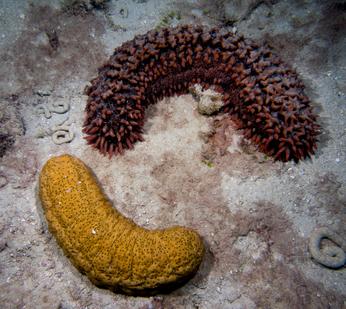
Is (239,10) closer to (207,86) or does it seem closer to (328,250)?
(207,86)

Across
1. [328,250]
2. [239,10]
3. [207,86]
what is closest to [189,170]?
[207,86]

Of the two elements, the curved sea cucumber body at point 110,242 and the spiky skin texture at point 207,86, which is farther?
the spiky skin texture at point 207,86

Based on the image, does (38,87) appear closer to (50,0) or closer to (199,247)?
(50,0)

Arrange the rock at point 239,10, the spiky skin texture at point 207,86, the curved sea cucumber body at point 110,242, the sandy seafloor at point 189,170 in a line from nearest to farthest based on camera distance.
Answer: the curved sea cucumber body at point 110,242
the sandy seafloor at point 189,170
the spiky skin texture at point 207,86
the rock at point 239,10

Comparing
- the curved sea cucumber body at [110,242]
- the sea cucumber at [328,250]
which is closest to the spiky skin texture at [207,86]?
→ the curved sea cucumber body at [110,242]

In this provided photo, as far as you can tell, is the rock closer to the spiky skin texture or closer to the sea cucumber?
the spiky skin texture

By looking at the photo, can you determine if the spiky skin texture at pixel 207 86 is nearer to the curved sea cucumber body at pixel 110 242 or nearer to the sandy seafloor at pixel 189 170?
the sandy seafloor at pixel 189 170
